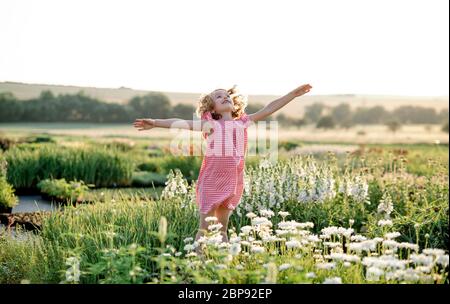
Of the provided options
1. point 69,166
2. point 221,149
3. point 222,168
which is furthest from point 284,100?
point 69,166

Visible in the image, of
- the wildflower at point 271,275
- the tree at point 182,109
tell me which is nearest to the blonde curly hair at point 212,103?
the wildflower at point 271,275

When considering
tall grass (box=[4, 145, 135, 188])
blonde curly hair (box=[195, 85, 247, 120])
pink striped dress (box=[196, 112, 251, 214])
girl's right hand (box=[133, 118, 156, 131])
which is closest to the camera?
girl's right hand (box=[133, 118, 156, 131])

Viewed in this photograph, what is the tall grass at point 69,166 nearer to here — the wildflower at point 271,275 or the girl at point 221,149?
the girl at point 221,149

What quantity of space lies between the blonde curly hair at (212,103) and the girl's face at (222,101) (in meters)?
0.05

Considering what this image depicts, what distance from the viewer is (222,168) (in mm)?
5996

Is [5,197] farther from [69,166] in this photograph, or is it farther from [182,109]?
[182,109]

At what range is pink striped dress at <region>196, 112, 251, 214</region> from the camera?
5.96 meters

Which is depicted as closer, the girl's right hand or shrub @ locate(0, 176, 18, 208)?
the girl's right hand

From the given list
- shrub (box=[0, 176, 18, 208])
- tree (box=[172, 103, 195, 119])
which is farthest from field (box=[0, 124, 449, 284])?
tree (box=[172, 103, 195, 119])

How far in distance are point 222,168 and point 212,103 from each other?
62 centimetres

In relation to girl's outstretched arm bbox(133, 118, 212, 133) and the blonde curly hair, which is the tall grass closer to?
the blonde curly hair

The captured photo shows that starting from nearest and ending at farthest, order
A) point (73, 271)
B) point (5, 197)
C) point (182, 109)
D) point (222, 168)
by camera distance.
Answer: point (73, 271)
point (222, 168)
point (5, 197)
point (182, 109)

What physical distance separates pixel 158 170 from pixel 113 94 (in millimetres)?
11183
